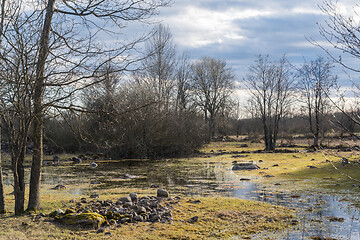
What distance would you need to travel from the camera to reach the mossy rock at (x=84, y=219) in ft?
23.3

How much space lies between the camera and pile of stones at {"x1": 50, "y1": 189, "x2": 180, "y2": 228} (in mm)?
7211

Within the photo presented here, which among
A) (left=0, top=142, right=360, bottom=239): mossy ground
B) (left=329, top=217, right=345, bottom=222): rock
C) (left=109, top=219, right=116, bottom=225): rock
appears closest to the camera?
(left=0, top=142, right=360, bottom=239): mossy ground

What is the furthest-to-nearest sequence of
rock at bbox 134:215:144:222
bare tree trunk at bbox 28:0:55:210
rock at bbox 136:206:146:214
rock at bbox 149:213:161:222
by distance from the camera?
1. rock at bbox 136:206:146:214
2. rock at bbox 149:213:161:222
3. rock at bbox 134:215:144:222
4. bare tree trunk at bbox 28:0:55:210

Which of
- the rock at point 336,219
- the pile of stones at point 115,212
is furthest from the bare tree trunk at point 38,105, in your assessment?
the rock at point 336,219

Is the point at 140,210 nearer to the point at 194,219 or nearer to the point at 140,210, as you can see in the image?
the point at 140,210

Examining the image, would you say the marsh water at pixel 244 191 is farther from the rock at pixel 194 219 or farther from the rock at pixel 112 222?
the rock at pixel 112 222

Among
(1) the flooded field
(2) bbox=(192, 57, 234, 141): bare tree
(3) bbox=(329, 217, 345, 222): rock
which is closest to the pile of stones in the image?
(1) the flooded field

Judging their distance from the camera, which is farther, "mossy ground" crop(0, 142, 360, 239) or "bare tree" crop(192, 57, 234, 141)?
"bare tree" crop(192, 57, 234, 141)

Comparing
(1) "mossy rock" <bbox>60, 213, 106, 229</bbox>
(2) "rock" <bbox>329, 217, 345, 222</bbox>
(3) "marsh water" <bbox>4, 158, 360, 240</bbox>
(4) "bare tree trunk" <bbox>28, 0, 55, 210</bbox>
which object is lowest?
(2) "rock" <bbox>329, 217, 345, 222</bbox>

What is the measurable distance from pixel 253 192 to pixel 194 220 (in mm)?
5014

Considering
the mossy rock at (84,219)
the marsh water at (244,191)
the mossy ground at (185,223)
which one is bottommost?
the marsh water at (244,191)

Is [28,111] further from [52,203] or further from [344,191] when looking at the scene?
[344,191]

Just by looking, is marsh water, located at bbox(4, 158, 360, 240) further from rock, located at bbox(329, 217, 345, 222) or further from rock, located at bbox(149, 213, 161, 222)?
rock, located at bbox(149, 213, 161, 222)

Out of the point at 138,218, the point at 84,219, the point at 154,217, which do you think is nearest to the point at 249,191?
the point at 154,217
